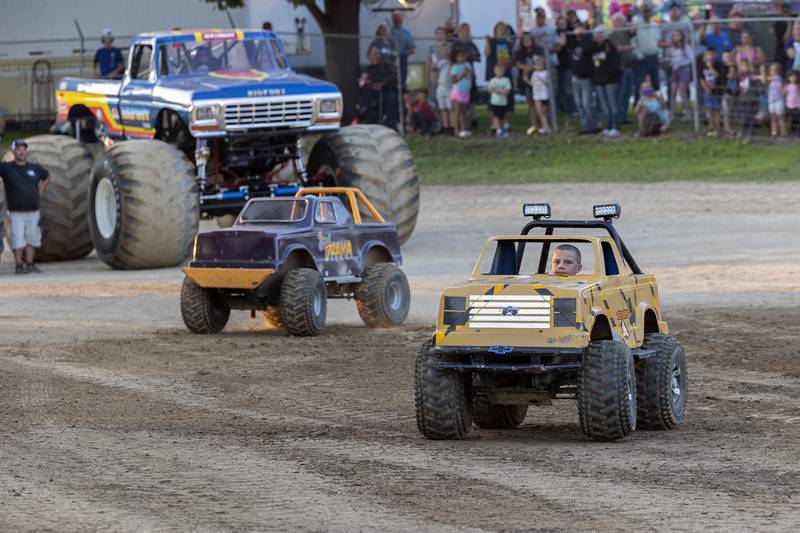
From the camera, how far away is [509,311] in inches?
402

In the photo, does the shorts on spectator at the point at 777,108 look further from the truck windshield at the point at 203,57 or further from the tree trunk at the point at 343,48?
the truck windshield at the point at 203,57

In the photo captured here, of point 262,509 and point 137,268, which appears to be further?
point 137,268

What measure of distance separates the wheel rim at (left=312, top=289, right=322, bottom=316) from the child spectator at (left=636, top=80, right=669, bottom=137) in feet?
51.8

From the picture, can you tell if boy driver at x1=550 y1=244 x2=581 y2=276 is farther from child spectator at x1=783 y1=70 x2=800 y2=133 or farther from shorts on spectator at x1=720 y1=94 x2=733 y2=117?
shorts on spectator at x1=720 y1=94 x2=733 y2=117

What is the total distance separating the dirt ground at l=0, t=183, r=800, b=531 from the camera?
8398 millimetres

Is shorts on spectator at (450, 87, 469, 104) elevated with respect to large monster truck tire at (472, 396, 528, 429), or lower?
elevated

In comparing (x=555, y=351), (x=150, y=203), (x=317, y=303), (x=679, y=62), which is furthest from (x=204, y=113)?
(x=555, y=351)

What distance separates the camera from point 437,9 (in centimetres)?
3631

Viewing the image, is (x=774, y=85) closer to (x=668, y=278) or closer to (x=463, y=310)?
(x=668, y=278)

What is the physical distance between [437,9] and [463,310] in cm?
2663

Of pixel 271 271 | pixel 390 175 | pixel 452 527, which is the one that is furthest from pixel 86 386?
pixel 390 175

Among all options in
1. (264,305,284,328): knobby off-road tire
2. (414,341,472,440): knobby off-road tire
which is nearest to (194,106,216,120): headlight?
(264,305,284,328): knobby off-road tire

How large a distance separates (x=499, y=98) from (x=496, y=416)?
21.6 meters

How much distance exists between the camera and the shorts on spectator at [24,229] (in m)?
22.1
